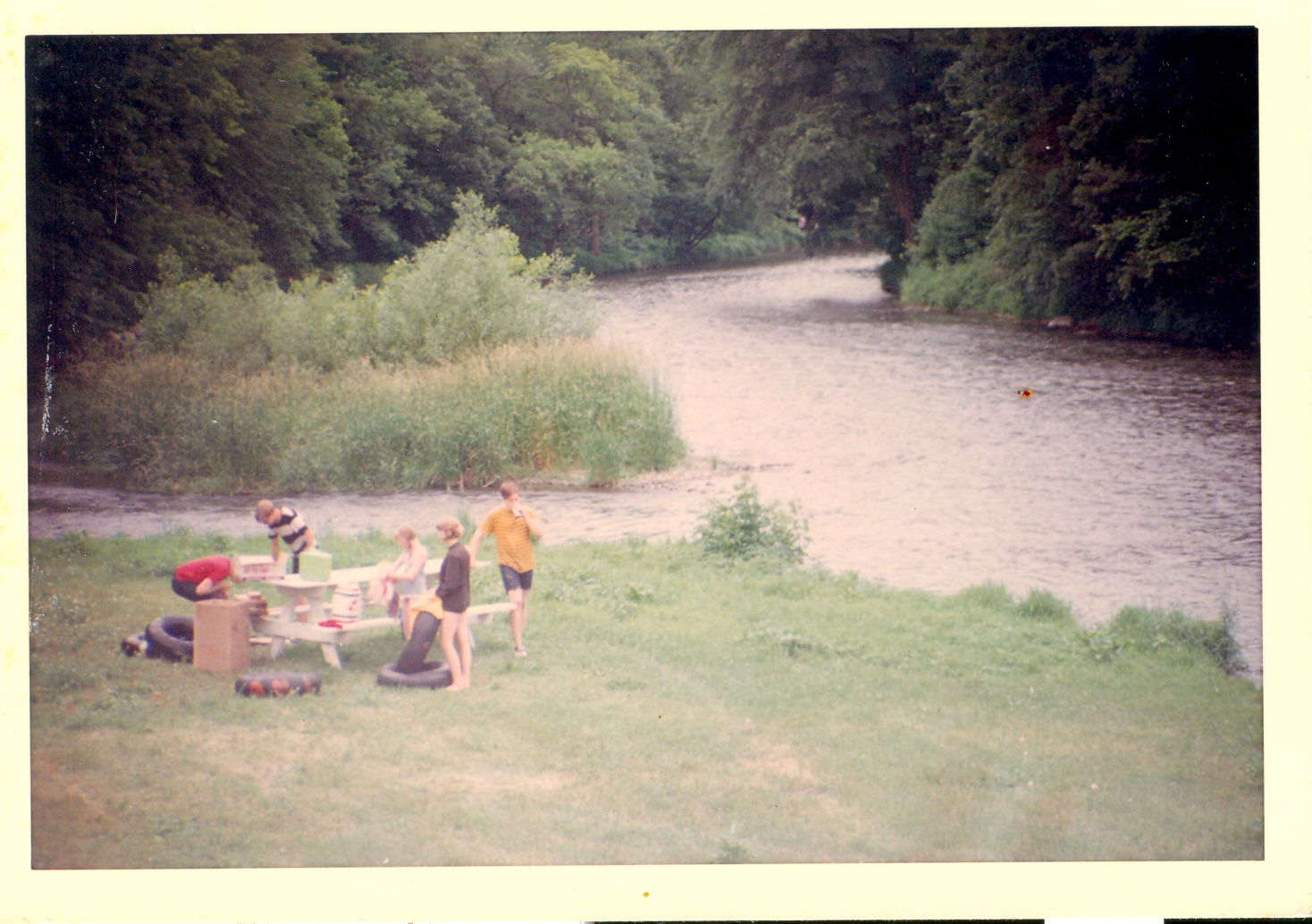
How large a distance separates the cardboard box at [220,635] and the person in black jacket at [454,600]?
3.74 ft

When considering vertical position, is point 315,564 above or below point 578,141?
below

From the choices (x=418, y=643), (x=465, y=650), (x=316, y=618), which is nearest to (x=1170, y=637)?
(x=465, y=650)

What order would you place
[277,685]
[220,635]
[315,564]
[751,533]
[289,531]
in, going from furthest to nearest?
1. [751,533]
2. [289,531]
3. [315,564]
4. [220,635]
5. [277,685]

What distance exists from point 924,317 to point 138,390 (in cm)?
1155

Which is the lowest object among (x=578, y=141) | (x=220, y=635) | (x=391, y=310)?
(x=220, y=635)

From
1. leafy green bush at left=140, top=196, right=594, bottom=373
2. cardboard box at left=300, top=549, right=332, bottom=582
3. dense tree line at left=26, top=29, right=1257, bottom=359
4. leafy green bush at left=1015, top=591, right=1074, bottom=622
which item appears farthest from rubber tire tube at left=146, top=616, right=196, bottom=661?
leafy green bush at left=1015, top=591, right=1074, bottom=622

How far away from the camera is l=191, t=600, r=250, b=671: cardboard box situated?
647 cm

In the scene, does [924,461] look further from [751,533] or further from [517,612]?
[517,612]

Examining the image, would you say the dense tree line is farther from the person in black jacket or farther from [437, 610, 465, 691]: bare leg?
[437, 610, 465, 691]: bare leg

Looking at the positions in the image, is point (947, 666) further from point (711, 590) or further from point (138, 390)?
point (138, 390)

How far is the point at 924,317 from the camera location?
17000 mm

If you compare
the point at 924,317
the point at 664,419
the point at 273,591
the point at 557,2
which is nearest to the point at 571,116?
the point at 557,2

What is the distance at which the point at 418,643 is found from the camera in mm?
6395

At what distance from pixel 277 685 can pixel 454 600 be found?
104cm
